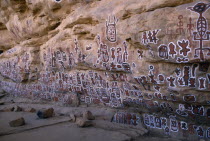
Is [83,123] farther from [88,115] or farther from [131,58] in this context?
[131,58]

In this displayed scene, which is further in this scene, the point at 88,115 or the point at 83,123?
the point at 88,115

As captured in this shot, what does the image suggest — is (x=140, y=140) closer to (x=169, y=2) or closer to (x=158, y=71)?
(x=158, y=71)

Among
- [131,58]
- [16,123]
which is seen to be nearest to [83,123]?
[16,123]

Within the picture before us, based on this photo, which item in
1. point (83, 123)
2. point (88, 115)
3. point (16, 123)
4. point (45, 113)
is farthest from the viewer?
point (45, 113)

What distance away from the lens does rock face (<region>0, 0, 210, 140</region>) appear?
3.34 meters

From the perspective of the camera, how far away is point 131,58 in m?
4.16

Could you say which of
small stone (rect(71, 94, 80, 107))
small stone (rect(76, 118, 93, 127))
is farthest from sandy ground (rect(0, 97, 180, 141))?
small stone (rect(71, 94, 80, 107))

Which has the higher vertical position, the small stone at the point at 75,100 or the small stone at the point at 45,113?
the small stone at the point at 75,100

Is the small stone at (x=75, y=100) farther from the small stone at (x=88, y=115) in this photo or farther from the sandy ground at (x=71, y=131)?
the small stone at (x=88, y=115)

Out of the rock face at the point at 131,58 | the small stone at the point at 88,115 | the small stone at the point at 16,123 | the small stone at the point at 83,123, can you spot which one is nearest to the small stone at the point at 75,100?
the rock face at the point at 131,58

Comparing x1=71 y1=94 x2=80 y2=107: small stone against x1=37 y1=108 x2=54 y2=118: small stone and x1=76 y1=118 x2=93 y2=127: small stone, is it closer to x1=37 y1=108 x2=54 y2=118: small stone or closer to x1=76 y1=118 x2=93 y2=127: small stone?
x1=37 y1=108 x2=54 y2=118: small stone

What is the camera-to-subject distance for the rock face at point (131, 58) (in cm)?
334

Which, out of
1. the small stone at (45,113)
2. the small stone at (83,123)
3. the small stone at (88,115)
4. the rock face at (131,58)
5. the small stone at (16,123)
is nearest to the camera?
the rock face at (131,58)

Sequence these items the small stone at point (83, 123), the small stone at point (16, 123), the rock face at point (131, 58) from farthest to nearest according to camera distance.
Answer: the small stone at point (16, 123) → the small stone at point (83, 123) → the rock face at point (131, 58)
